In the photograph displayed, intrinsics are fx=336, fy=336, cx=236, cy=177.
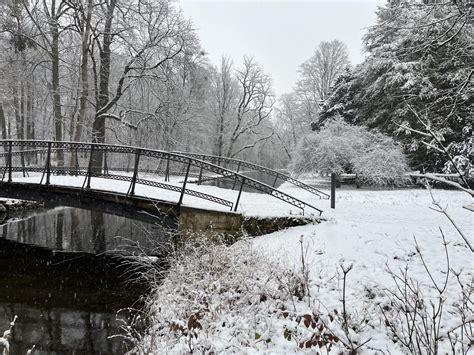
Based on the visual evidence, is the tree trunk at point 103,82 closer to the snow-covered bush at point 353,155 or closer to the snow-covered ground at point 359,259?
the snow-covered ground at point 359,259

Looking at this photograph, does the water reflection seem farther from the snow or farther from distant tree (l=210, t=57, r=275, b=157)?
distant tree (l=210, t=57, r=275, b=157)

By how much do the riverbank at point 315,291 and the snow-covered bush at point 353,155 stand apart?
345 inches

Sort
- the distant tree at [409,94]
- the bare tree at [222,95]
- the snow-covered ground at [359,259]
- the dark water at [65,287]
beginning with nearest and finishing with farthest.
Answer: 1. the snow-covered ground at [359,259]
2. the dark water at [65,287]
3. the distant tree at [409,94]
4. the bare tree at [222,95]

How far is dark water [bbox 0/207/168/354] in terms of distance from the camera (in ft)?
18.6

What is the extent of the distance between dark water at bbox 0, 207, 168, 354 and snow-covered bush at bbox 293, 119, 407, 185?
9634 millimetres

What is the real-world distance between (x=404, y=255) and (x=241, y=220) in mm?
3621

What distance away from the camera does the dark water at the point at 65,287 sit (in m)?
5.67

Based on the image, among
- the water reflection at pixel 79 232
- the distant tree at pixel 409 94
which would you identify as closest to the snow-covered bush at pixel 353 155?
the distant tree at pixel 409 94

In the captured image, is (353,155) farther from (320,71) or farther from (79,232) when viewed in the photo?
(320,71)

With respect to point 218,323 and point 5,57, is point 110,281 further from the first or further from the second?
point 5,57

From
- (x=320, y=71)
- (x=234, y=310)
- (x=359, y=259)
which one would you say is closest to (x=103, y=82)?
(x=234, y=310)

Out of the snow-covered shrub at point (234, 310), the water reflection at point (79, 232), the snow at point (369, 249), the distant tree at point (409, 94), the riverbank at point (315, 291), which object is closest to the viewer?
the riverbank at point (315, 291)

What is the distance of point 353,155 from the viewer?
1767 cm

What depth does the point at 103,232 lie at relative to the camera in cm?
1362
